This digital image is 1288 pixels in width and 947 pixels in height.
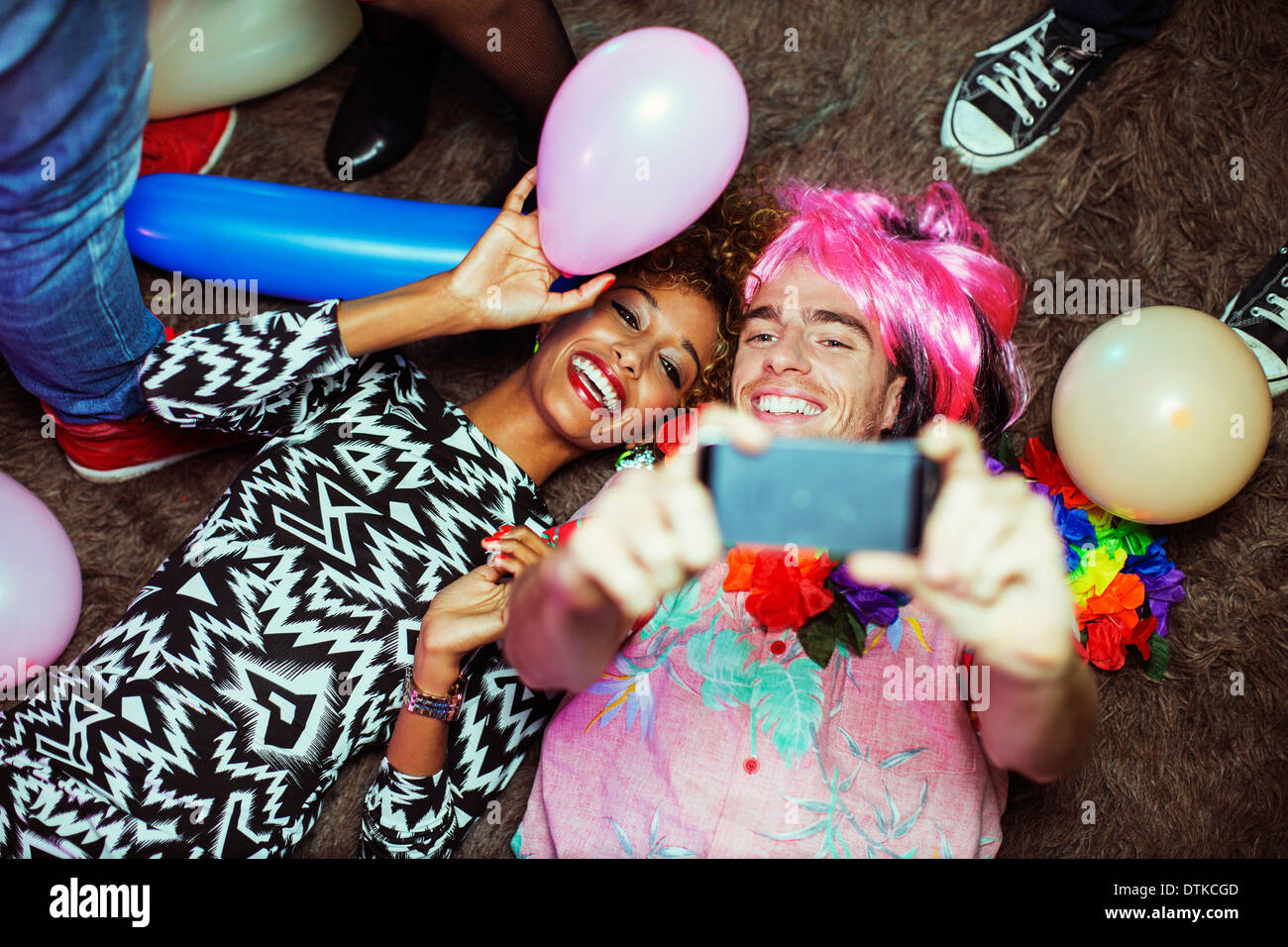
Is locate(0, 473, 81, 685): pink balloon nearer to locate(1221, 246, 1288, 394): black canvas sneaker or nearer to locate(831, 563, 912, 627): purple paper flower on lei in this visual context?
locate(831, 563, 912, 627): purple paper flower on lei

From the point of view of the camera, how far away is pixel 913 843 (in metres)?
1.52

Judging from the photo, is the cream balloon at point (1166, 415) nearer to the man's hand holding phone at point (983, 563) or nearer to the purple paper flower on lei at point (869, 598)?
the purple paper flower on lei at point (869, 598)

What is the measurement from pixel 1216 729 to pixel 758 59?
1.68m

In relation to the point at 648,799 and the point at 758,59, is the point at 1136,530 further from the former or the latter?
the point at 758,59

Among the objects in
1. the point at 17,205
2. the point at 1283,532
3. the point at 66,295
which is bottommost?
the point at 1283,532

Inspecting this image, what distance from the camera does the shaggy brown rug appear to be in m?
1.81

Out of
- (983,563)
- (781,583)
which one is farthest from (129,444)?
(983,563)

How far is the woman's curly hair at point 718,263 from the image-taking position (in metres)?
1.76

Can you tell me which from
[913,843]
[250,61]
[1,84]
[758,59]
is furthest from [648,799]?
[250,61]

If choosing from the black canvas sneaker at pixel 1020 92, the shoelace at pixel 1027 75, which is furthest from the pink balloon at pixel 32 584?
the shoelace at pixel 1027 75

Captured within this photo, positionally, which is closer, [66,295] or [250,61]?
[66,295]

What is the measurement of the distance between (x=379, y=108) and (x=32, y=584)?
1.19m

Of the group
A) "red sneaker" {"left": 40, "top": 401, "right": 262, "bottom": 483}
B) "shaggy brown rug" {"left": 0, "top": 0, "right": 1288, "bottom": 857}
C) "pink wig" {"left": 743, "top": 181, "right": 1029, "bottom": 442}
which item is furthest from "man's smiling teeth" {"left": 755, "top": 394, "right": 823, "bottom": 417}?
"red sneaker" {"left": 40, "top": 401, "right": 262, "bottom": 483}
